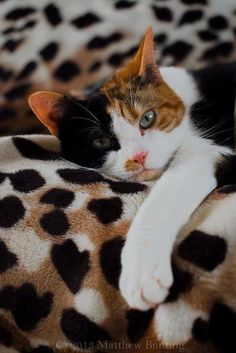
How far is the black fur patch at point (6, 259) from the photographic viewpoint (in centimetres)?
81

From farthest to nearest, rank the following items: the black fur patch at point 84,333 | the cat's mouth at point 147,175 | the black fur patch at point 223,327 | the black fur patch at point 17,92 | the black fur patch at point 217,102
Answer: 1. the black fur patch at point 17,92
2. the black fur patch at point 217,102
3. the cat's mouth at point 147,175
4. the black fur patch at point 84,333
5. the black fur patch at point 223,327

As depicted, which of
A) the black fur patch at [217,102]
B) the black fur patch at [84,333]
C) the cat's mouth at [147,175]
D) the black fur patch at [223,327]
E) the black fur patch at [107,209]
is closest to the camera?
the black fur patch at [223,327]

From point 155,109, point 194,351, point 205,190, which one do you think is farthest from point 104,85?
point 194,351

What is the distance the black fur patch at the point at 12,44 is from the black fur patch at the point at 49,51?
0.08m

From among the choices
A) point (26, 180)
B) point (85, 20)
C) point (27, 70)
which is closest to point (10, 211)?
point (26, 180)

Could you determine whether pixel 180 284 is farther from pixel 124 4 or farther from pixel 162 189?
pixel 124 4

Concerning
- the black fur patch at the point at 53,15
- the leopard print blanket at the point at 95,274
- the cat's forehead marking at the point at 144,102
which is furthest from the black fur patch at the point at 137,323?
the black fur patch at the point at 53,15

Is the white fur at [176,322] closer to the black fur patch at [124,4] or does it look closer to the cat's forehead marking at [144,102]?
the cat's forehead marking at [144,102]

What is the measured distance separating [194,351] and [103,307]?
16 cm

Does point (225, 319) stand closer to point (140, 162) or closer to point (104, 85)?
point (140, 162)

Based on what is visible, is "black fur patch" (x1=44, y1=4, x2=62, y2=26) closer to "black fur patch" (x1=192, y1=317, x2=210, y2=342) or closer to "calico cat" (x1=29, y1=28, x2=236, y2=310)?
"calico cat" (x1=29, y1=28, x2=236, y2=310)

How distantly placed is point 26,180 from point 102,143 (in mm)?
181

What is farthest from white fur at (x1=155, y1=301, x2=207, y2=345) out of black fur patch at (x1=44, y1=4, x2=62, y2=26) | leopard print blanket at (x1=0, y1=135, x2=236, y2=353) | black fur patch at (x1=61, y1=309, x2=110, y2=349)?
black fur patch at (x1=44, y1=4, x2=62, y2=26)

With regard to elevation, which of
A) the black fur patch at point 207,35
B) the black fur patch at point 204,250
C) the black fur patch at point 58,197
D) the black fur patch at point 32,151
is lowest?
the black fur patch at point 207,35
